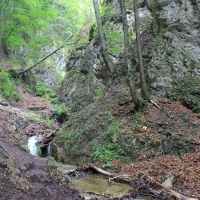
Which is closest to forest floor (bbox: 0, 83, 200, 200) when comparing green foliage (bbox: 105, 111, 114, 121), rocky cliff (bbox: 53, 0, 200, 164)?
rocky cliff (bbox: 53, 0, 200, 164)

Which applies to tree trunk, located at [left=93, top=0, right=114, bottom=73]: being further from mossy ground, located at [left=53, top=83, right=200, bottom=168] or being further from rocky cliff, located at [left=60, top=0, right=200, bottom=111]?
mossy ground, located at [left=53, top=83, right=200, bottom=168]

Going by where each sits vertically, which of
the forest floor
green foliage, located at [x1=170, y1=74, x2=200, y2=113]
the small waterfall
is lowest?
the small waterfall

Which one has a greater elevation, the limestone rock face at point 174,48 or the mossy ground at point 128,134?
the limestone rock face at point 174,48

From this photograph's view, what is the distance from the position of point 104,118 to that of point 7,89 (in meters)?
9.98

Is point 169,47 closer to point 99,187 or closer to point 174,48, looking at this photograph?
point 174,48

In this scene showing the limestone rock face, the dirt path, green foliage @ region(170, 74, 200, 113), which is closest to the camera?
the dirt path

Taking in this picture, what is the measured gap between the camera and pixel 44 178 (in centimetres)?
646

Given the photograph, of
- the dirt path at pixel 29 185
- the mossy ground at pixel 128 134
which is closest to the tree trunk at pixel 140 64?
the mossy ground at pixel 128 134

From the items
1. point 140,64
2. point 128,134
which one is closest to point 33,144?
point 128,134

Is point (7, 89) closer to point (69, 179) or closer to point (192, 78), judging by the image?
point (69, 179)

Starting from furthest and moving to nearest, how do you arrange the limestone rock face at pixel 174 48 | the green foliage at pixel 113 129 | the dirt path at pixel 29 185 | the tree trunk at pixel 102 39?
the tree trunk at pixel 102 39, the limestone rock face at pixel 174 48, the green foliage at pixel 113 129, the dirt path at pixel 29 185

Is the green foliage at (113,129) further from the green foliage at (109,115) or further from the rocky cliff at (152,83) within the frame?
the green foliage at (109,115)

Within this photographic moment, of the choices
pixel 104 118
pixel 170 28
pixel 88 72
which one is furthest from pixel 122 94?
pixel 88 72

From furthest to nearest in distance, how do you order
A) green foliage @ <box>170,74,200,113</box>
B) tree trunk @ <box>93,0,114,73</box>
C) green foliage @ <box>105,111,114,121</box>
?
1. tree trunk @ <box>93,0,114,73</box>
2. green foliage @ <box>105,111,114,121</box>
3. green foliage @ <box>170,74,200,113</box>
